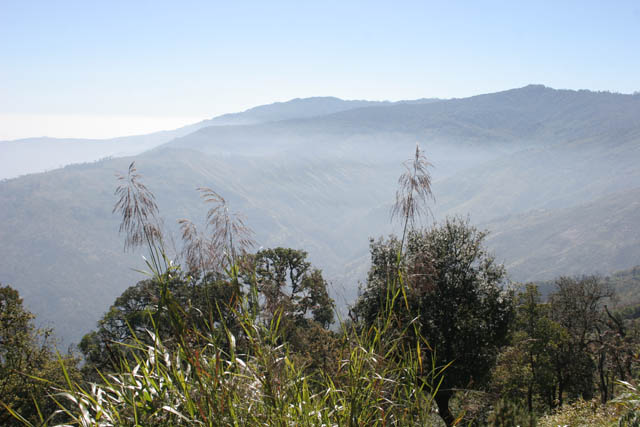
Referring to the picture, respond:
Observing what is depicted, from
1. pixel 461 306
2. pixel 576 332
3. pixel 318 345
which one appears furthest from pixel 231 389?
pixel 576 332

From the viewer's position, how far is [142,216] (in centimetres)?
362

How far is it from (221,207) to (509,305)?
44.8ft

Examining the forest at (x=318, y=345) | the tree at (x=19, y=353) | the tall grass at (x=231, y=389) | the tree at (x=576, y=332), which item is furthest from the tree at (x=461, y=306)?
the tall grass at (x=231, y=389)

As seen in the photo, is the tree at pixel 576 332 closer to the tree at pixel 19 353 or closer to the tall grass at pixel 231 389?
the tree at pixel 19 353

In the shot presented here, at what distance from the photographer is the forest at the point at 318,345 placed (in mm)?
2965

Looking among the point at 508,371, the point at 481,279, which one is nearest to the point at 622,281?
the point at 508,371

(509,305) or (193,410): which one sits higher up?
(193,410)

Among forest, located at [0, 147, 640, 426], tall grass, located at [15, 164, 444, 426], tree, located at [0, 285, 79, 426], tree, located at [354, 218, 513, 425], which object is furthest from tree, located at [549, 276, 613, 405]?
tall grass, located at [15, 164, 444, 426]

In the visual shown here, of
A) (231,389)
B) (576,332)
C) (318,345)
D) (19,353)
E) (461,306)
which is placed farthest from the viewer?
(576,332)

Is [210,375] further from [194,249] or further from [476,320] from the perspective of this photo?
[476,320]

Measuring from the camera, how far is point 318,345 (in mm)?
16578

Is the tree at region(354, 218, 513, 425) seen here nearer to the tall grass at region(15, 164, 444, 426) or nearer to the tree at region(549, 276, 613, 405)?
the tree at region(549, 276, 613, 405)

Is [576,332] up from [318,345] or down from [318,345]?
down

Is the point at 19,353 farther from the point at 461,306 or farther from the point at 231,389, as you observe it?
the point at 461,306
